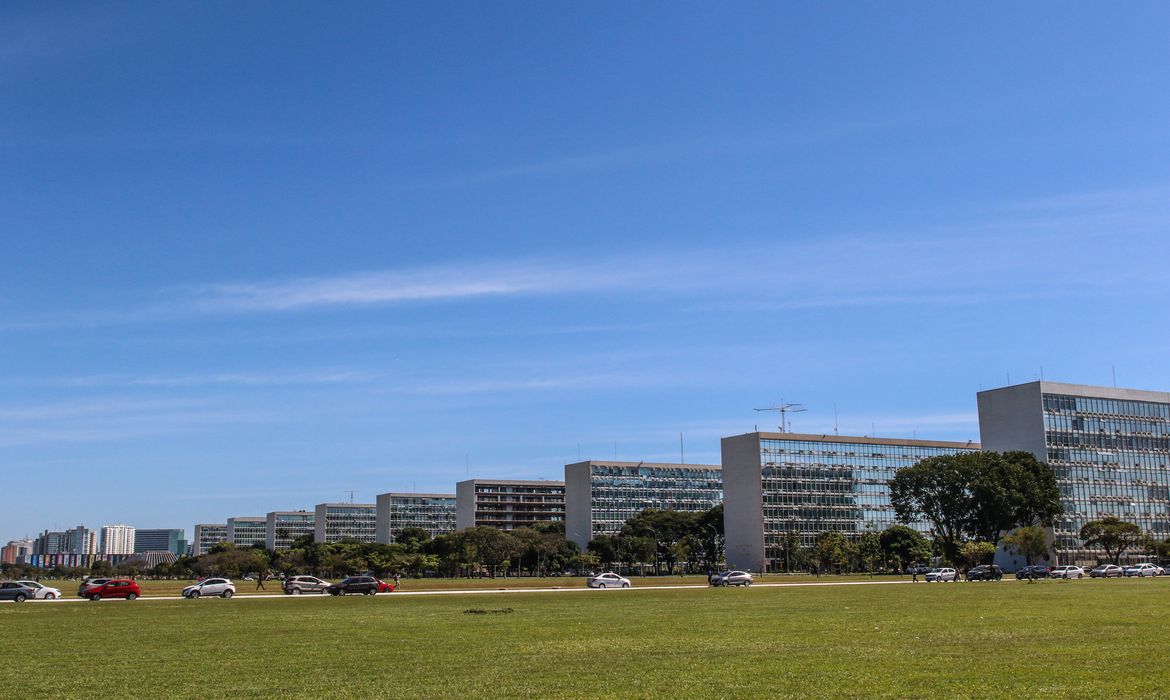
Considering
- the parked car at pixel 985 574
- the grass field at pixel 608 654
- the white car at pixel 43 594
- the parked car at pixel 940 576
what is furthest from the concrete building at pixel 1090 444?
the white car at pixel 43 594

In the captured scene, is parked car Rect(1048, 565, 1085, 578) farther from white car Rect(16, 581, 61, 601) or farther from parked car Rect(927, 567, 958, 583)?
white car Rect(16, 581, 61, 601)

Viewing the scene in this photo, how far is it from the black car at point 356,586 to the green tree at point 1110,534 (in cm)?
10495

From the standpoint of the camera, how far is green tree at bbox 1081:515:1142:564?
14050cm

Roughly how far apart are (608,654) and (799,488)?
158 metres

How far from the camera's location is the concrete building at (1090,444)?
15450cm

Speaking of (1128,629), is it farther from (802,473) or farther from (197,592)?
(802,473)

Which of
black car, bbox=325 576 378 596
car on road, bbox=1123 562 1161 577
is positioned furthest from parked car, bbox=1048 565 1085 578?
black car, bbox=325 576 378 596

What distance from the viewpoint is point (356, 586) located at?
7681 cm

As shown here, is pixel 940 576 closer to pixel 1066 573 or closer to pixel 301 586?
pixel 1066 573

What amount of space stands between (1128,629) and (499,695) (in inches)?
843

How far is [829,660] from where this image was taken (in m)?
24.5

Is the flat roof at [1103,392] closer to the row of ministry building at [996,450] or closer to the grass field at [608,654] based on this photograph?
the row of ministry building at [996,450]

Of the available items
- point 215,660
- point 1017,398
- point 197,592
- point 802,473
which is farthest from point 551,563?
point 215,660

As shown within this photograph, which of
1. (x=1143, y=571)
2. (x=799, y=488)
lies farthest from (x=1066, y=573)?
(x=799, y=488)
